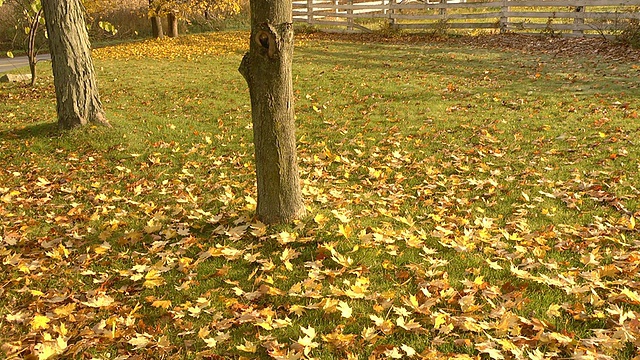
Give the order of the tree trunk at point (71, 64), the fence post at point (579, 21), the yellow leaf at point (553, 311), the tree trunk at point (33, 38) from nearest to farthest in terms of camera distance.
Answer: the yellow leaf at point (553, 311)
the tree trunk at point (71, 64)
the tree trunk at point (33, 38)
the fence post at point (579, 21)

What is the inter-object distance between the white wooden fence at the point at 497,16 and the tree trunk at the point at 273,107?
14109 mm

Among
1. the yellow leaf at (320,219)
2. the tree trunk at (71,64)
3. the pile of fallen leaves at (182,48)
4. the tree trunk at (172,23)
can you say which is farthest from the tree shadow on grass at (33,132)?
the tree trunk at (172,23)

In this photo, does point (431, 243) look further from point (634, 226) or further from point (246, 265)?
point (634, 226)

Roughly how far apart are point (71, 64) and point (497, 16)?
53.0ft

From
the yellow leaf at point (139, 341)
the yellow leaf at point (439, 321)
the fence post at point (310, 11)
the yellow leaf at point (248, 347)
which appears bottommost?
the yellow leaf at point (139, 341)

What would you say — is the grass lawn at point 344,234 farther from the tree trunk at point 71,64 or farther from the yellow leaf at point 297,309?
the tree trunk at point 71,64

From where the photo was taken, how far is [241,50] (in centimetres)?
1966

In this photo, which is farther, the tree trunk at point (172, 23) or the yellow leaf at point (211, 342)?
the tree trunk at point (172, 23)

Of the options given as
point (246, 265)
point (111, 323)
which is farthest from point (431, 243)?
point (111, 323)

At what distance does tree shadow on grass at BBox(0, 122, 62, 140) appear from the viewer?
830cm

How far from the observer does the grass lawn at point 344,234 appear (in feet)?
10.3

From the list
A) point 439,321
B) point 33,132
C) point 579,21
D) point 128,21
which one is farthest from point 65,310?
point 128,21

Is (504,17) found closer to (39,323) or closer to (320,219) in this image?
(320,219)

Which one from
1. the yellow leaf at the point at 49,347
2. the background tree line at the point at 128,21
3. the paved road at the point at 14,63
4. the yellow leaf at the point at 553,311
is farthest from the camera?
the background tree line at the point at 128,21
